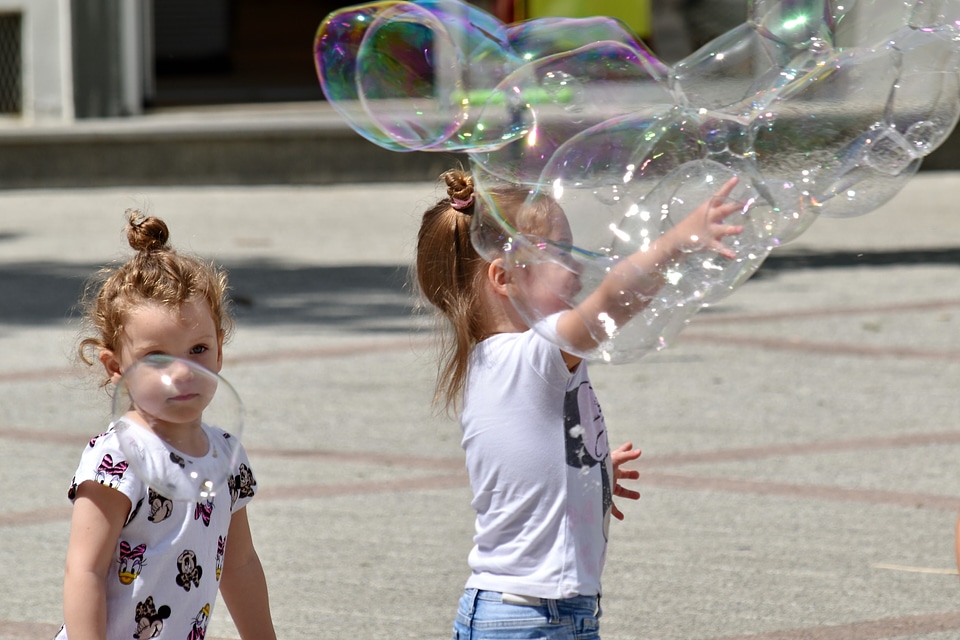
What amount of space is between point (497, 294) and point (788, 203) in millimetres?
598

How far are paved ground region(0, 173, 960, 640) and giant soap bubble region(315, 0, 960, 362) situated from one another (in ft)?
1.33

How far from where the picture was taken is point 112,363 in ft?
8.82

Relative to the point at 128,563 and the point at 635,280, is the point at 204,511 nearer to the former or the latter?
the point at 128,563

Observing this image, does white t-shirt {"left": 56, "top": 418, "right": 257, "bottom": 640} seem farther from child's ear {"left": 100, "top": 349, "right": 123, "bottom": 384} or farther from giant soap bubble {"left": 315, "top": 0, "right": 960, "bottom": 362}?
giant soap bubble {"left": 315, "top": 0, "right": 960, "bottom": 362}

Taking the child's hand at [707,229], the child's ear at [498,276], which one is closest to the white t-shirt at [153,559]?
the child's ear at [498,276]

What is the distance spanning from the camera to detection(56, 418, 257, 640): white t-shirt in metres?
2.54

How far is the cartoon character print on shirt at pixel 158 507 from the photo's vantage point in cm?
257

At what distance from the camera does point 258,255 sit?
11258 mm

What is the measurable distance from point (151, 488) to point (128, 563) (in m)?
0.13

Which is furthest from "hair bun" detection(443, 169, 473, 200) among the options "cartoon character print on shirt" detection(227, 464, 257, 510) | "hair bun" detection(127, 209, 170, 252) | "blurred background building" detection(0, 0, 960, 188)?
"blurred background building" detection(0, 0, 960, 188)

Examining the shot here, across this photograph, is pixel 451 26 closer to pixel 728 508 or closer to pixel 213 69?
pixel 728 508

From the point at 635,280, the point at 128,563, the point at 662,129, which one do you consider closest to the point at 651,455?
the point at 662,129

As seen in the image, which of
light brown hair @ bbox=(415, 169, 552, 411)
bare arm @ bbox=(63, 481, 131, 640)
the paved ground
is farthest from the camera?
the paved ground

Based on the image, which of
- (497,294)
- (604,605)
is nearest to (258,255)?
→ (604,605)
